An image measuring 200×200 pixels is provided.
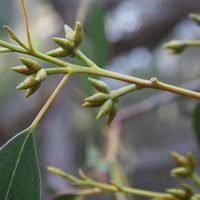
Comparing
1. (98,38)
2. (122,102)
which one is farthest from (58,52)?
(122,102)

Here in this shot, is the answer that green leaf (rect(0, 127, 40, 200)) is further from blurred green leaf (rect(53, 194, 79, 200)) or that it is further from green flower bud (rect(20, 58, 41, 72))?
blurred green leaf (rect(53, 194, 79, 200))

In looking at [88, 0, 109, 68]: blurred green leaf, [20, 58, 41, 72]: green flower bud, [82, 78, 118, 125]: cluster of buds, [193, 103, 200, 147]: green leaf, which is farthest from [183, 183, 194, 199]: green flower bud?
[88, 0, 109, 68]: blurred green leaf

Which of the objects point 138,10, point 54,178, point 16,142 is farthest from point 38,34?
point 16,142

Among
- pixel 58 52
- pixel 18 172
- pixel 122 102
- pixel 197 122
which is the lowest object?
pixel 122 102

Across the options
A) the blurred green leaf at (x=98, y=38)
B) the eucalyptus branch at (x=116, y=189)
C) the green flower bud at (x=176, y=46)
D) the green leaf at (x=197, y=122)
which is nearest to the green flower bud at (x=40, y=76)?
the eucalyptus branch at (x=116, y=189)

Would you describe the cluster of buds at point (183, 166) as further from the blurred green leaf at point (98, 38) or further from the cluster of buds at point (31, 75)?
the blurred green leaf at point (98, 38)

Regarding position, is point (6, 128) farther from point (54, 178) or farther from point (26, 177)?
point (26, 177)

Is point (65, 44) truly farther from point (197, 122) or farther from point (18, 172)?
point (197, 122)
